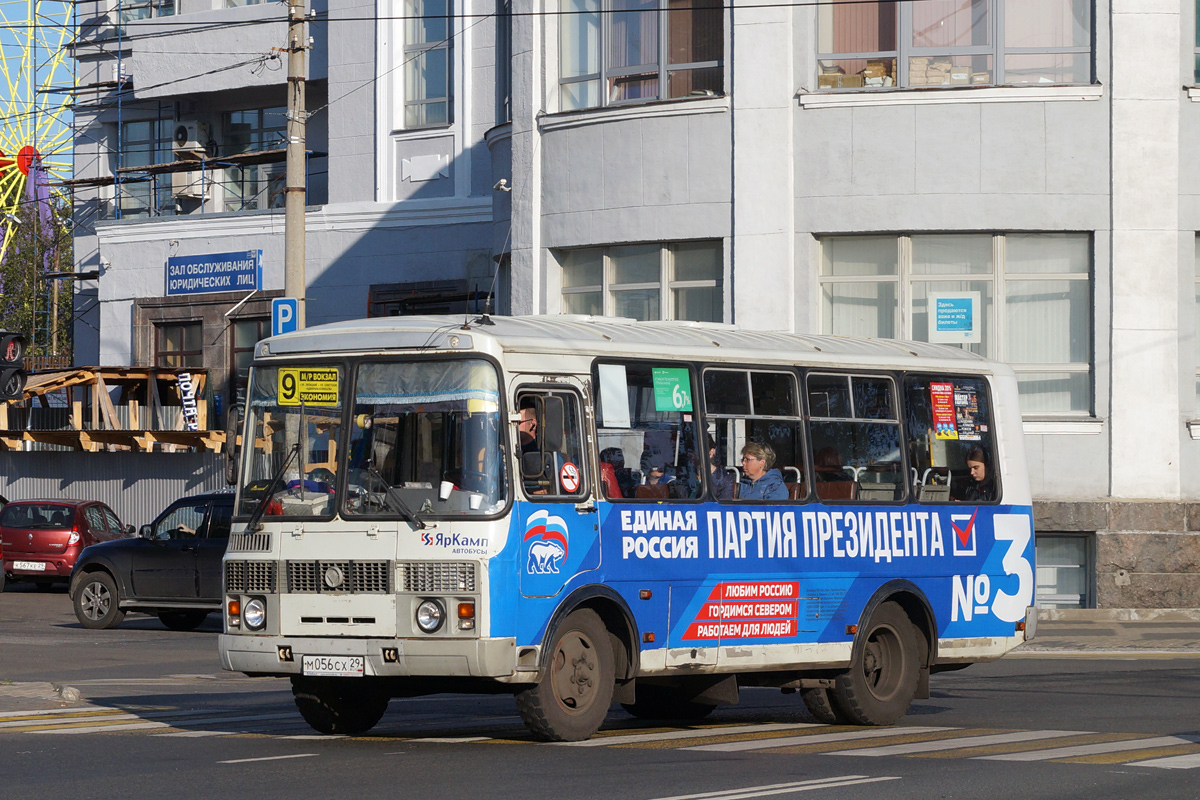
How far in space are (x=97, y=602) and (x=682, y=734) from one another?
13819 millimetres

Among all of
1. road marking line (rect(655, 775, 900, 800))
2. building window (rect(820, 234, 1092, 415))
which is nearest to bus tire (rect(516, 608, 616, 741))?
road marking line (rect(655, 775, 900, 800))

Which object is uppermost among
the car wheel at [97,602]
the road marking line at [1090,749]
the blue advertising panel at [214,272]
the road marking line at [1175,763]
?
the blue advertising panel at [214,272]

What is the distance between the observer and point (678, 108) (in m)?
23.6

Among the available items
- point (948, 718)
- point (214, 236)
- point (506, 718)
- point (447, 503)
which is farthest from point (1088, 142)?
point (214, 236)

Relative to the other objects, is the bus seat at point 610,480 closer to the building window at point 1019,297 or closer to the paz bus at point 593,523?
the paz bus at point 593,523

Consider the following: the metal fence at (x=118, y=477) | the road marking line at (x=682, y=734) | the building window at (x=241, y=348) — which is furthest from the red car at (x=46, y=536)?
the road marking line at (x=682, y=734)

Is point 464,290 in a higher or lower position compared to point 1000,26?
lower

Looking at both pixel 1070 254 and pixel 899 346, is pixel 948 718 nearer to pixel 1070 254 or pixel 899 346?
pixel 899 346

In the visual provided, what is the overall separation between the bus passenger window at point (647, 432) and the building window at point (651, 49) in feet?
39.8

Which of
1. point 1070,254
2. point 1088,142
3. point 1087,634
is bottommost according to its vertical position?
point 1087,634

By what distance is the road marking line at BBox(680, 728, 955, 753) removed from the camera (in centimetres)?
1123

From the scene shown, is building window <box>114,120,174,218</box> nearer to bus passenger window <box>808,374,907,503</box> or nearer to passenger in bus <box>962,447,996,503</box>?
passenger in bus <box>962,447,996,503</box>

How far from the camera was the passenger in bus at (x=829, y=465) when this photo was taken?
512 inches

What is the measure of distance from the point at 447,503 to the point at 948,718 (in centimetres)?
472
